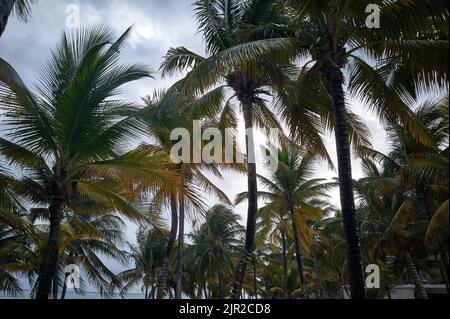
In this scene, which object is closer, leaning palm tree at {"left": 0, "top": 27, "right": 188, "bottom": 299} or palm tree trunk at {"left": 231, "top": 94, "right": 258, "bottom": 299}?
leaning palm tree at {"left": 0, "top": 27, "right": 188, "bottom": 299}

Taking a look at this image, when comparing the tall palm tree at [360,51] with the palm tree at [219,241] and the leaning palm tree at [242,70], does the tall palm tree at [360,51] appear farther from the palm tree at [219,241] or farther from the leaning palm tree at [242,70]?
the palm tree at [219,241]

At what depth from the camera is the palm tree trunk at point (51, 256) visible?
6.96m

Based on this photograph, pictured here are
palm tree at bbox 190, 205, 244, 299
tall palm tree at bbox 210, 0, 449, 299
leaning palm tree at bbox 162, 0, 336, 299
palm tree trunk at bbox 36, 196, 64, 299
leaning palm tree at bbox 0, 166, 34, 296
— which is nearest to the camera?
tall palm tree at bbox 210, 0, 449, 299

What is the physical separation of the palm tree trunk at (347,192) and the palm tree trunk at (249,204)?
4.51 m

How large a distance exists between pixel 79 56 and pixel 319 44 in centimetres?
473

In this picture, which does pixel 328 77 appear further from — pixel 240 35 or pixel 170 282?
pixel 170 282

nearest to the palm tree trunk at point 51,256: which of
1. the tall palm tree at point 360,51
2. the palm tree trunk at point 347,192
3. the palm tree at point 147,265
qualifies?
the tall palm tree at point 360,51

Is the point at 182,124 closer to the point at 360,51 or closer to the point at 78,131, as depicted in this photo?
the point at 78,131

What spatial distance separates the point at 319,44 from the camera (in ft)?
23.5

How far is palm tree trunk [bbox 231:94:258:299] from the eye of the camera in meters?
10.3

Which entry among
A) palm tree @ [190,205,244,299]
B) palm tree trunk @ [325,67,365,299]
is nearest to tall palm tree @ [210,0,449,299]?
palm tree trunk @ [325,67,365,299]

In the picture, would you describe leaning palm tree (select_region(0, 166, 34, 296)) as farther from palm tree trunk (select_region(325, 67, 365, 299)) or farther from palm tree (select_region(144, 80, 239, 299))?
palm tree trunk (select_region(325, 67, 365, 299))

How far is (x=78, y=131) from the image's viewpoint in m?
7.44

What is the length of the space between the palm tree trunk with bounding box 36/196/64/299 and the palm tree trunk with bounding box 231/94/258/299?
446 cm
